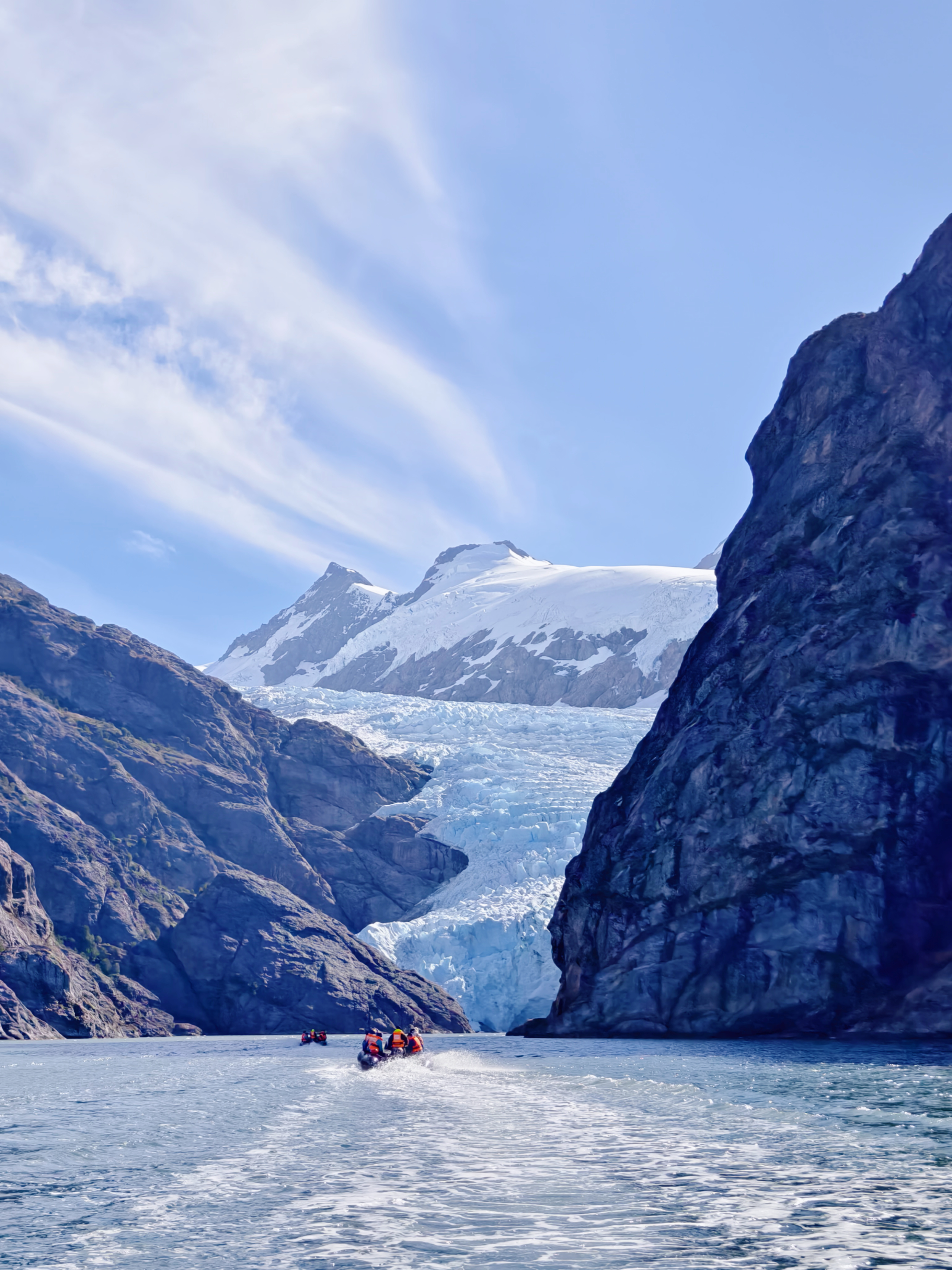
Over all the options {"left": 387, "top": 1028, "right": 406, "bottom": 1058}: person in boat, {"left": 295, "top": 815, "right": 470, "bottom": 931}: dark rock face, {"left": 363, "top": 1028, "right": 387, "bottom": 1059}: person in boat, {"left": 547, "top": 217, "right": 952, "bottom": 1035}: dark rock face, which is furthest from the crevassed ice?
{"left": 363, "top": 1028, "right": 387, "bottom": 1059}: person in boat

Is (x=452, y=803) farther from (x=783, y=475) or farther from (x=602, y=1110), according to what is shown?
(x=602, y=1110)

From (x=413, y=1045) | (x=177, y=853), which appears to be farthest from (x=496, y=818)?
(x=413, y=1045)

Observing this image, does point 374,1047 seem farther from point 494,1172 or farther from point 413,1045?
point 494,1172

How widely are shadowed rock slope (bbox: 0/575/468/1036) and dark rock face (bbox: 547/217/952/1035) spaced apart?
36.1m

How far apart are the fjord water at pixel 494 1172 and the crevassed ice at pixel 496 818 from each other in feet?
213

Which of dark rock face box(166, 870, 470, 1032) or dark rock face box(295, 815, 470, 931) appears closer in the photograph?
dark rock face box(166, 870, 470, 1032)

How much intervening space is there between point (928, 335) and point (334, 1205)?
63725 millimetres

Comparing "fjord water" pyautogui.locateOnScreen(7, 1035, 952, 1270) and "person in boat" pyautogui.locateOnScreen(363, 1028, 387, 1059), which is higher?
"fjord water" pyautogui.locateOnScreen(7, 1035, 952, 1270)

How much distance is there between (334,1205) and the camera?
54.3 feet

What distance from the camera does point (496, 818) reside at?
406 ft

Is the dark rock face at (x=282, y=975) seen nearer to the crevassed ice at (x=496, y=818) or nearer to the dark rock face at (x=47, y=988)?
the crevassed ice at (x=496, y=818)

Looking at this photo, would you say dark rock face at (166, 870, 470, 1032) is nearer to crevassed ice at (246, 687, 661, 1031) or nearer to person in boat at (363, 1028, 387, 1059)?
crevassed ice at (246, 687, 661, 1031)

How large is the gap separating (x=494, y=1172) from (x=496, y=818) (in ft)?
345

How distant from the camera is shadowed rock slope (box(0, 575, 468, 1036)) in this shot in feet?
313
